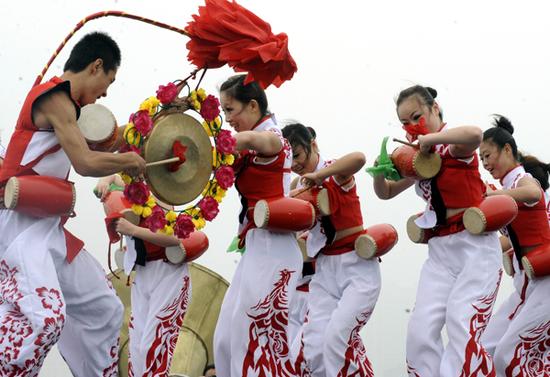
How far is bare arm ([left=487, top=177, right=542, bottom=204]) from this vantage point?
18.5 ft

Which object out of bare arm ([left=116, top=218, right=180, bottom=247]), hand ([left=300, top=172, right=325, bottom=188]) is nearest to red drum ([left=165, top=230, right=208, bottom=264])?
bare arm ([left=116, top=218, right=180, bottom=247])

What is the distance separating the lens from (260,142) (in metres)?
4.90

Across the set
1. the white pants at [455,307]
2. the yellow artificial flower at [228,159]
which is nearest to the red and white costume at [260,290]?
the yellow artificial flower at [228,159]

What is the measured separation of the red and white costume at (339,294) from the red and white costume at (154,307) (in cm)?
76

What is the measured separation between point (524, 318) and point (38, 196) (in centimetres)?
278

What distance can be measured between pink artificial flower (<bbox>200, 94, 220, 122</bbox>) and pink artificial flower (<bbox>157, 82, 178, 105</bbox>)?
200 millimetres

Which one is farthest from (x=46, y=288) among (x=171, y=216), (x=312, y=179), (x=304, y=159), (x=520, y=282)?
(x=520, y=282)

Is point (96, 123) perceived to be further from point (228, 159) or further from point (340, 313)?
point (340, 313)

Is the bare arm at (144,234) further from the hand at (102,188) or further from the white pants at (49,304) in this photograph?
the white pants at (49,304)

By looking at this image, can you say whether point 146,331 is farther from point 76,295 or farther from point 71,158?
point 71,158

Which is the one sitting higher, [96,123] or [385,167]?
[96,123]

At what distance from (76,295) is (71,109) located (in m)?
0.81

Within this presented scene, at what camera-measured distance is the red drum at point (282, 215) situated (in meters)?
4.95

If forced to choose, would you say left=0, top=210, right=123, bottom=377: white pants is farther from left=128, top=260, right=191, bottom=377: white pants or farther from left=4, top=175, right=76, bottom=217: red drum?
left=128, top=260, right=191, bottom=377: white pants
